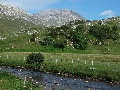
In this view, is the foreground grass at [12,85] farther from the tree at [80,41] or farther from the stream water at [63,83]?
the tree at [80,41]

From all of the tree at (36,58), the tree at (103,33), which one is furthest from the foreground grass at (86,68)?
the tree at (103,33)

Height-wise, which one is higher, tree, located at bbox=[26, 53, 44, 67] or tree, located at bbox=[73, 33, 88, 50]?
tree, located at bbox=[73, 33, 88, 50]

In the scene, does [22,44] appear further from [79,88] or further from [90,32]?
[79,88]

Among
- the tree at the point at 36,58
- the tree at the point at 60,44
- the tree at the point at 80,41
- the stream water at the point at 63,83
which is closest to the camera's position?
the stream water at the point at 63,83

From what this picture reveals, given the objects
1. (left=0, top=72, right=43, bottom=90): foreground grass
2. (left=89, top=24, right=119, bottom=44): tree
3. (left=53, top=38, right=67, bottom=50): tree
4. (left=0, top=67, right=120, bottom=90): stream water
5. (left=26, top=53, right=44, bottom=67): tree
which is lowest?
(left=0, top=67, right=120, bottom=90): stream water

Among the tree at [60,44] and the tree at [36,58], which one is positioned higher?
the tree at [60,44]

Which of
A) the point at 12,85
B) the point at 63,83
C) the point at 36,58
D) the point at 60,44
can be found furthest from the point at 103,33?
the point at 12,85

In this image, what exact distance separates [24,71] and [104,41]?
189 feet

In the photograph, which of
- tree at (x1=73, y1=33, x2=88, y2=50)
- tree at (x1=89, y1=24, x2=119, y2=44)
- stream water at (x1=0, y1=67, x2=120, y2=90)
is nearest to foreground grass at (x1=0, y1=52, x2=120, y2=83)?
stream water at (x1=0, y1=67, x2=120, y2=90)

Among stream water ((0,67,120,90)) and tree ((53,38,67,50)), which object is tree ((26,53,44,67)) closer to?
stream water ((0,67,120,90))

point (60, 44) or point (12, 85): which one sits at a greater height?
point (60, 44)

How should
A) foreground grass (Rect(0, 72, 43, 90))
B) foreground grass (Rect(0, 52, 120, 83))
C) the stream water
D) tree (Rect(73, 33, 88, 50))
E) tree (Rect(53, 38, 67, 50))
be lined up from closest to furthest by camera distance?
foreground grass (Rect(0, 72, 43, 90)) → the stream water → foreground grass (Rect(0, 52, 120, 83)) → tree (Rect(73, 33, 88, 50)) → tree (Rect(53, 38, 67, 50))

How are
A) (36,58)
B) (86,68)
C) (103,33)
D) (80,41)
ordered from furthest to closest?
(103,33), (80,41), (36,58), (86,68)

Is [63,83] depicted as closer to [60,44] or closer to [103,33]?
[60,44]
